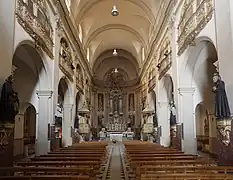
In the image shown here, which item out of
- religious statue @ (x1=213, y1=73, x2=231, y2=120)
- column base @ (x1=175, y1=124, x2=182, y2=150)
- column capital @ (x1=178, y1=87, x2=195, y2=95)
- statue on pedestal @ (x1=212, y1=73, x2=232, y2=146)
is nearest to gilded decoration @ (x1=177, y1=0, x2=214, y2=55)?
column capital @ (x1=178, y1=87, x2=195, y2=95)

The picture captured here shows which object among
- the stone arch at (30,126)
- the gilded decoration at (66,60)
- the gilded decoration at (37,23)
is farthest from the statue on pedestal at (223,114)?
the stone arch at (30,126)

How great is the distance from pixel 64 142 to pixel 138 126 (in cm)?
1677

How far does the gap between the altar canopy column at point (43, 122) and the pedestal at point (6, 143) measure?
4922 mm

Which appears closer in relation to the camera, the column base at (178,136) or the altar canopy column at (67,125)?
the column base at (178,136)

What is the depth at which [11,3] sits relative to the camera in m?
8.47

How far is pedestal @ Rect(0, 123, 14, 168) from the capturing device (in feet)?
24.4

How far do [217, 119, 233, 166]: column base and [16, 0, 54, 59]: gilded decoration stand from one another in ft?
22.5

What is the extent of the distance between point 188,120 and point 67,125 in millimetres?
8563

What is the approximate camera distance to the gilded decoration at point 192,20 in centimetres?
955

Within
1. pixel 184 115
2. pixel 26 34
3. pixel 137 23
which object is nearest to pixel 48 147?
pixel 26 34

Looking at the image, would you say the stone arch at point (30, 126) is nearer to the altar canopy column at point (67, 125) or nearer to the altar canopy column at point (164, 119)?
the altar canopy column at point (67, 125)

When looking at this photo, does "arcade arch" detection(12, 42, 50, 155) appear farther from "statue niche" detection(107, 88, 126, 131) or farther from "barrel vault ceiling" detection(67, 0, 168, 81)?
"statue niche" detection(107, 88, 126, 131)

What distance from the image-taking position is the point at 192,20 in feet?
36.8

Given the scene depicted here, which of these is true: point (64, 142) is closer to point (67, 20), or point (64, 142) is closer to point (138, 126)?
point (67, 20)
